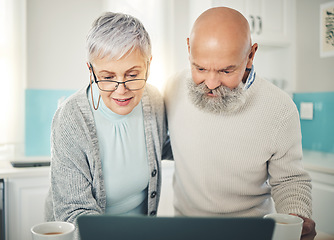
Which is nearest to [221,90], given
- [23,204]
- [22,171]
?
[22,171]

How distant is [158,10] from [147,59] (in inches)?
84.8

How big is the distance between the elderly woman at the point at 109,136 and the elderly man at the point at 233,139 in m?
0.14

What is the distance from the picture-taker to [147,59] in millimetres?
1171

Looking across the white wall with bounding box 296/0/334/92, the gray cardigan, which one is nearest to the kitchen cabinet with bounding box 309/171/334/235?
the white wall with bounding box 296/0/334/92

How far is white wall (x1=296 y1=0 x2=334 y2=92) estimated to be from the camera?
3.02 metres

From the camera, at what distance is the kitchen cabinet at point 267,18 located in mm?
2932

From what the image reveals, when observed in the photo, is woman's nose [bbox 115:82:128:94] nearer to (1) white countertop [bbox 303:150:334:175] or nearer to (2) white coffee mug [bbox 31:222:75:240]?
(2) white coffee mug [bbox 31:222:75:240]

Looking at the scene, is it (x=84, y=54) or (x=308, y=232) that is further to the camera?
(x=84, y=54)

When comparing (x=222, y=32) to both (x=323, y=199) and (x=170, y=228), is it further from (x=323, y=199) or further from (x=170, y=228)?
(x=323, y=199)

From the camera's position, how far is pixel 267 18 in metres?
3.04

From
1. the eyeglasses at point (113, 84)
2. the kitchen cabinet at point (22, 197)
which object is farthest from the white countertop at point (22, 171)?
the eyeglasses at point (113, 84)

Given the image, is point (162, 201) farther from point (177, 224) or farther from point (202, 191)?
point (177, 224)

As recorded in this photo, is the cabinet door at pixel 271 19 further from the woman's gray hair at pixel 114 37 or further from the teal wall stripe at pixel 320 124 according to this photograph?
the woman's gray hair at pixel 114 37

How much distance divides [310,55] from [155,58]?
1.37 metres
